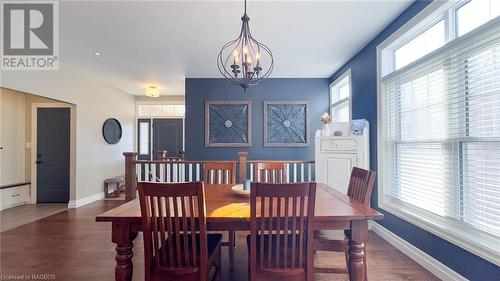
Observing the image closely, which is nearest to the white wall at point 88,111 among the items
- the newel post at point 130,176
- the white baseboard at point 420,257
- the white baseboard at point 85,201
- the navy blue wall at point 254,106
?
the white baseboard at point 85,201

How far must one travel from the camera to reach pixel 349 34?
10.5 ft

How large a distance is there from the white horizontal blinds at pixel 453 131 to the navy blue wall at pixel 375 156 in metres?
0.26

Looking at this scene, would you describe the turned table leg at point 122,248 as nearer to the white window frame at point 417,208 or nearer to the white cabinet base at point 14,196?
the white window frame at point 417,208

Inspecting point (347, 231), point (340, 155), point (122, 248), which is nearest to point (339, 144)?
point (340, 155)

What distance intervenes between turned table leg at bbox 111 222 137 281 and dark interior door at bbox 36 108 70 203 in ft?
Result: 15.2

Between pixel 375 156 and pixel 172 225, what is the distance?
285cm

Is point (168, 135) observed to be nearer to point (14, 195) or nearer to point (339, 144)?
point (14, 195)

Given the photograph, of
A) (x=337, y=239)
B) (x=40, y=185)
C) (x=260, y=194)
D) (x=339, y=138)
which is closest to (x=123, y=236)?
(x=260, y=194)

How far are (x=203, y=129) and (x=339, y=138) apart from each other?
2.73m

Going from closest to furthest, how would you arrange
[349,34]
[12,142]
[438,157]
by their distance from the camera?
1. [438,157]
2. [349,34]
3. [12,142]

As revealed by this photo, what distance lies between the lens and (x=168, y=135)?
714 cm

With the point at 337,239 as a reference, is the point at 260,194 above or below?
above

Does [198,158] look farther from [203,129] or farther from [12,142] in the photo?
[12,142]

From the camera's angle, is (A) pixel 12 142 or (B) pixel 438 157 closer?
(B) pixel 438 157
